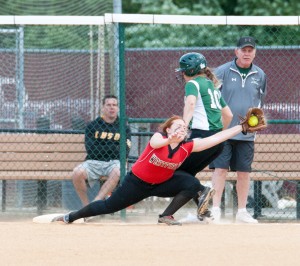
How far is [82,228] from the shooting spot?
1012 cm

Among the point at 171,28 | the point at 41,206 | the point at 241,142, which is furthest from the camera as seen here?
the point at 171,28

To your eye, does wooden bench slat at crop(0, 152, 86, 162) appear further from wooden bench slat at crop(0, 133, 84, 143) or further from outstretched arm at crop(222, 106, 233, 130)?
outstretched arm at crop(222, 106, 233, 130)

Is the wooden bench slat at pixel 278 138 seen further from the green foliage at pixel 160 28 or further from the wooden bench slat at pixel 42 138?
the green foliage at pixel 160 28

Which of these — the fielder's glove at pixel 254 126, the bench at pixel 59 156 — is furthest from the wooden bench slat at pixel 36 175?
the fielder's glove at pixel 254 126

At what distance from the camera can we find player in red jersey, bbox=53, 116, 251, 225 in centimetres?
1012

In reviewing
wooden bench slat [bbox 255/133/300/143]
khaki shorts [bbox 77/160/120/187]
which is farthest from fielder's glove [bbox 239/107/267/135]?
wooden bench slat [bbox 255/133/300/143]

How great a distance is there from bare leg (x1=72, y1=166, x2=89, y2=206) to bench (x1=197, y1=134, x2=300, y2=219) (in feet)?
4.49

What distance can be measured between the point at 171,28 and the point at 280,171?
850 cm

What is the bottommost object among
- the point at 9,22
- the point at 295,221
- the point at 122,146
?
the point at 295,221

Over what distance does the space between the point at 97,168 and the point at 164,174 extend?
2364mm

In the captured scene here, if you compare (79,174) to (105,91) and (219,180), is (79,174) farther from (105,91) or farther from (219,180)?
(219,180)

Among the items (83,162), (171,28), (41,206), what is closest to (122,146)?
(83,162)

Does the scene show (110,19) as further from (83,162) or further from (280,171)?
(280,171)

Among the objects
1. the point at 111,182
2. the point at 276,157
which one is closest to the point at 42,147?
the point at 111,182
